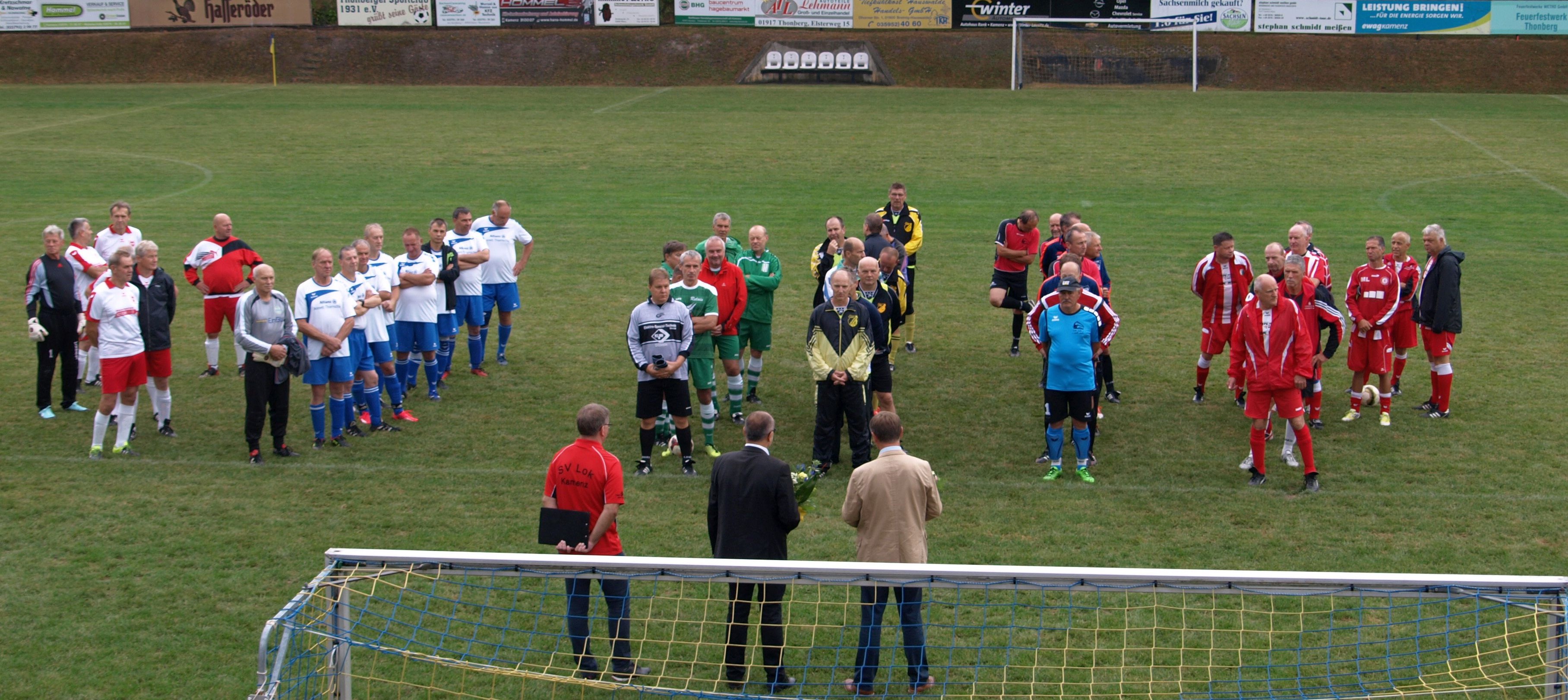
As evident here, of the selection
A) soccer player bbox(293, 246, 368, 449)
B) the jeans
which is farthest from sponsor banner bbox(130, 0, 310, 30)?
the jeans

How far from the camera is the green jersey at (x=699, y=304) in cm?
1091

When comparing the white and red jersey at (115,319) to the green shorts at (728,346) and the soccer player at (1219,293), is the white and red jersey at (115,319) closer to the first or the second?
the green shorts at (728,346)

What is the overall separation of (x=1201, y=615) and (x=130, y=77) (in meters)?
46.1

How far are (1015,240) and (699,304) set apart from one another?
4931mm

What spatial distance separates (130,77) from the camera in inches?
1690

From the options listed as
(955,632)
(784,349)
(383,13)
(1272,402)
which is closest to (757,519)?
(955,632)

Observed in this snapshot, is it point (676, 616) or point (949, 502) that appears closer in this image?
point (676, 616)

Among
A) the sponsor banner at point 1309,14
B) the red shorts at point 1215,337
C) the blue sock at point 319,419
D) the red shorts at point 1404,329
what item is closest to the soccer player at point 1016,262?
the red shorts at point 1215,337

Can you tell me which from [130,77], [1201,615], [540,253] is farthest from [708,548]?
[130,77]

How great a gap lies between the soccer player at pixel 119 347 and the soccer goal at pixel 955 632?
14.9 feet

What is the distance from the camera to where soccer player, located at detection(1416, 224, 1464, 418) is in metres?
11.7

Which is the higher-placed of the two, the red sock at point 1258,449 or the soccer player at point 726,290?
the soccer player at point 726,290

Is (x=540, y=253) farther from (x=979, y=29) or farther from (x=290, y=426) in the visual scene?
(x=979, y=29)

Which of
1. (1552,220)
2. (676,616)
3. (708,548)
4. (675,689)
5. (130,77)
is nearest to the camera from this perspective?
(675,689)
